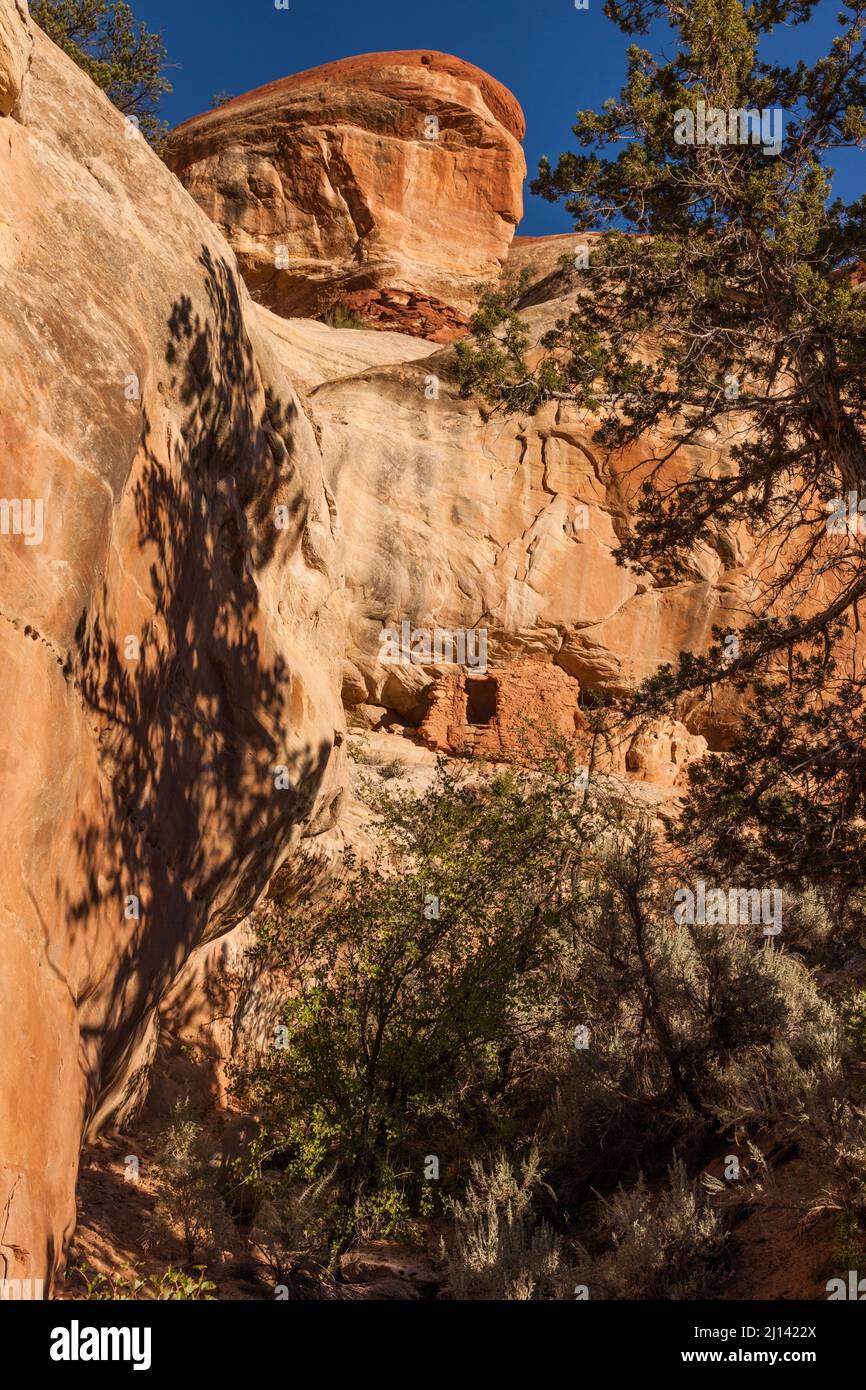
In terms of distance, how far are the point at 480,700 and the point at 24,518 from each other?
15333 millimetres

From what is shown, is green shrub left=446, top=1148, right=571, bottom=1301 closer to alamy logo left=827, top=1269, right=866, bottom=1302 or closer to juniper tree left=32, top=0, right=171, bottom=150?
alamy logo left=827, top=1269, right=866, bottom=1302

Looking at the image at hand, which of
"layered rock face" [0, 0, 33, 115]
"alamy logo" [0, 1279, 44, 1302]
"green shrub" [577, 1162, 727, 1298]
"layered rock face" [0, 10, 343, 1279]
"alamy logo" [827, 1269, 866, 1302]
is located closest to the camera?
"alamy logo" [0, 1279, 44, 1302]

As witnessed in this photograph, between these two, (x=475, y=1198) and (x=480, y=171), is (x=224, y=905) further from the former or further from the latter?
(x=480, y=171)

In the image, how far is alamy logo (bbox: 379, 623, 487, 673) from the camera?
19.4 meters

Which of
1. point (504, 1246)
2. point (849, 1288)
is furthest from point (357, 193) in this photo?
point (849, 1288)

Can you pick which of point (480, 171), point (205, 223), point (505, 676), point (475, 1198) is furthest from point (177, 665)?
point (480, 171)

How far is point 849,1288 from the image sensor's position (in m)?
6.12

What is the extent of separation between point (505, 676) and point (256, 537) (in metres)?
10.9

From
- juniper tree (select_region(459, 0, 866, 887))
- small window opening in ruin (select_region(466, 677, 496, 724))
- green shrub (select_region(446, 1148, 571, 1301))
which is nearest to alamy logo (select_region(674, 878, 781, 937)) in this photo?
juniper tree (select_region(459, 0, 866, 887))
